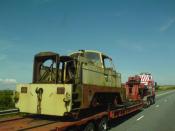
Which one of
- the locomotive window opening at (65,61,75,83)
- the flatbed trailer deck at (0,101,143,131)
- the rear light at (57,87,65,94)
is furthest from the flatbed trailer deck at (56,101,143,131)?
the locomotive window opening at (65,61,75,83)

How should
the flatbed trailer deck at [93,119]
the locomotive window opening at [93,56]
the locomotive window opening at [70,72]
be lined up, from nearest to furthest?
the flatbed trailer deck at [93,119] < the locomotive window opening at [70,72] < the locomotive window opening at [93,56]

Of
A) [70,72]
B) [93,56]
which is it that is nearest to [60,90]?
[70,72]

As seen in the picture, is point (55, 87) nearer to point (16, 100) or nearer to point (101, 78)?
point (16, 100)

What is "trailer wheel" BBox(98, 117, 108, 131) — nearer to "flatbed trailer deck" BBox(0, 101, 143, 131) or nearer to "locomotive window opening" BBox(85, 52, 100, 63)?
"flatbed trailer deck" BBox(0, 101, 143, 131)

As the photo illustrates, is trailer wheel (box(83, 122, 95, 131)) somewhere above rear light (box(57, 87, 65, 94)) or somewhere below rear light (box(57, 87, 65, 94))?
below

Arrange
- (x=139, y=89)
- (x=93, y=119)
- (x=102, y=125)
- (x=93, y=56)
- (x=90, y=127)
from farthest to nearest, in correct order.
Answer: (x=139, y=89)
(x=93, y=56)
(x=102, y=125)
(x=93, y=119)
(x=90, y=127)

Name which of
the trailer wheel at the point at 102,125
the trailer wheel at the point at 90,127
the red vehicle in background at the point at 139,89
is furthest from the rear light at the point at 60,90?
the red vehicle in background at the point at 139,89

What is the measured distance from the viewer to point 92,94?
1047cm

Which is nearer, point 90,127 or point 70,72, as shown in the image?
point 90,127

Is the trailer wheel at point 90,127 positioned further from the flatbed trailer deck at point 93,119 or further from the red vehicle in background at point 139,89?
the red vehicle in background at point 139,89

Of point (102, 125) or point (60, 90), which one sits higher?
point (60, 90)

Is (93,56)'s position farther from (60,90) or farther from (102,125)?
(60,90)

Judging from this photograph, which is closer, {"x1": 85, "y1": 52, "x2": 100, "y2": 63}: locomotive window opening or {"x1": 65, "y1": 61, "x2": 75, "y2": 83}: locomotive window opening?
{"x1": 65, "y1": 61, "x2": 75, "y2": 83}: locomotive window opening

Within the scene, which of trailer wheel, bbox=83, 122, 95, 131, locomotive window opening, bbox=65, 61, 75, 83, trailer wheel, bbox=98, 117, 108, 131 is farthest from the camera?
trailer wheel, bbox=98, 117, 108, 131
